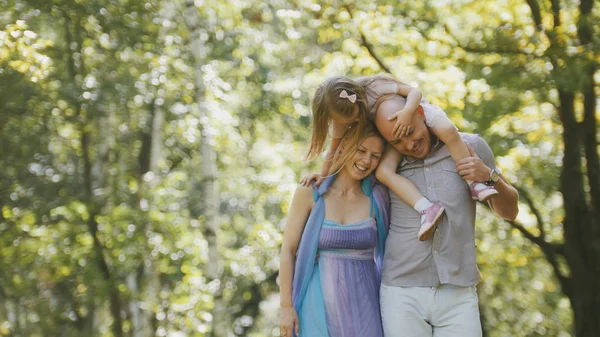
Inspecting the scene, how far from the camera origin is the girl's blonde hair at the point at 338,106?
9.66 ft

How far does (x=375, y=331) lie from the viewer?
9.75 feet

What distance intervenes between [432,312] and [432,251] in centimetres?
23

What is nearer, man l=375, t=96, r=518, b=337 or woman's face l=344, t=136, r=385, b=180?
man l=375, t=96, r=518, b=337

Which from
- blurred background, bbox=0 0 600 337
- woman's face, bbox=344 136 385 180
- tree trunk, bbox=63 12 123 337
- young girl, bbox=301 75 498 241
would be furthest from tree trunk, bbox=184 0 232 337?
woman's face, bbox=344 136 385 180

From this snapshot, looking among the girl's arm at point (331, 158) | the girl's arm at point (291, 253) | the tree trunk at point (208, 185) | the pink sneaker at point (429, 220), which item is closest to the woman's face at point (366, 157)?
the girl's arm at point (331, 158)

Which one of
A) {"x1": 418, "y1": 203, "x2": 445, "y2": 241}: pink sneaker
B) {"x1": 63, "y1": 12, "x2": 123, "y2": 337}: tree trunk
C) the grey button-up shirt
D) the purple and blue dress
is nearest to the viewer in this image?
{"x1": 418, "y1": 203, "x2": 445, "y2": 241}: pink sneaker

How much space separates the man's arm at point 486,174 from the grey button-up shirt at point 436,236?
17 millimetres

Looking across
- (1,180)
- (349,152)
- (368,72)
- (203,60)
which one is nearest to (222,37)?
(203,60)

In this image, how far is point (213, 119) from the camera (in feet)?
28.7

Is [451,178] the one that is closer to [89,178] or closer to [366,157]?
[366,157]

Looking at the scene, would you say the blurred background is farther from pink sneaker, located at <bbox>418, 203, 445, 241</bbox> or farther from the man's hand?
pink sneaker, located at <bbox>418, 203, 445, 241</bbox>

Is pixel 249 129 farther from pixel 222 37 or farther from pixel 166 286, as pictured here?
pixel 166 286

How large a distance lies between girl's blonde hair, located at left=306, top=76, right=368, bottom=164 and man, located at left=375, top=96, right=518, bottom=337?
78 millimetres

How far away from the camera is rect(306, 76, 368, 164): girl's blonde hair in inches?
116
